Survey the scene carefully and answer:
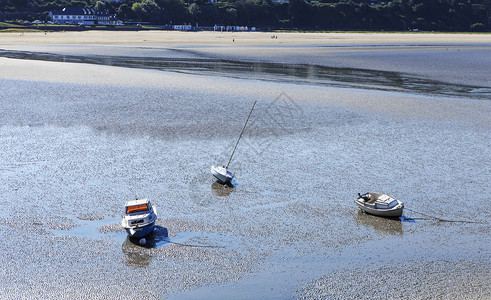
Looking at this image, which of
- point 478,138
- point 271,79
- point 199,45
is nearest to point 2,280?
point 478,138

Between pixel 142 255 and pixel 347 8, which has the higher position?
pixel 347 8

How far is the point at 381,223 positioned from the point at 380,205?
24.0 inches

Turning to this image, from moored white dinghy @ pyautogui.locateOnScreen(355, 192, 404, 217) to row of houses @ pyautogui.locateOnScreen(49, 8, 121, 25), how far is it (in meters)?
113

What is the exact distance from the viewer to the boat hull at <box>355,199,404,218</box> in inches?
683

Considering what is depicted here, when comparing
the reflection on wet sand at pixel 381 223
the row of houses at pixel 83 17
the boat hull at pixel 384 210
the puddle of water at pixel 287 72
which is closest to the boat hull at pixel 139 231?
the reflection on wet sand at pixel 381 223

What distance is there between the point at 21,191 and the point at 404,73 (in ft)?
135

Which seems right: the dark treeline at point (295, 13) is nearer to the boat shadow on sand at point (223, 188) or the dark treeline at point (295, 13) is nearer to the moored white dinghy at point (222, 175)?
the moored white dinghy at point (222, 175)

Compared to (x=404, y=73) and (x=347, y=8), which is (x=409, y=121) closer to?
(x=404, y=73)

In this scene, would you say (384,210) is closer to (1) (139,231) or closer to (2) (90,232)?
(1) (139,231)

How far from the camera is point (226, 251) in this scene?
15352 millimetres

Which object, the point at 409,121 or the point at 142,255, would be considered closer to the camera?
the point at 142,255

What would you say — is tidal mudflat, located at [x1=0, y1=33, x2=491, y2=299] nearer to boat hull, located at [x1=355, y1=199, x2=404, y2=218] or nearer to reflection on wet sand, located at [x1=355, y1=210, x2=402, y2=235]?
reflection on wet sand, located at [x1=355, y1=210, x2=402, y2=235]

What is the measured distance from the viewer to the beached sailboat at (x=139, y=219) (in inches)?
619

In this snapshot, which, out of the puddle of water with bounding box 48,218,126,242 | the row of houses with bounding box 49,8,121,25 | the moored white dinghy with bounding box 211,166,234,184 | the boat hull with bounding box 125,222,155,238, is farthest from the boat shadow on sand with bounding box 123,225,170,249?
the row of houses with bounding box 49,8,121,25
